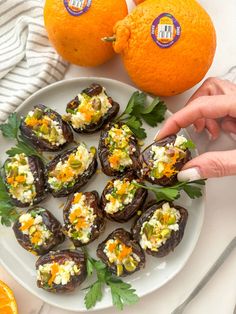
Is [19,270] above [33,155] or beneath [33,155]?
beneath

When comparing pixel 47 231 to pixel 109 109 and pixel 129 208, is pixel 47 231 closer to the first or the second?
pixel 129 208

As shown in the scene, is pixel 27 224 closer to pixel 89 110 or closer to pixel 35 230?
pixel 35 230

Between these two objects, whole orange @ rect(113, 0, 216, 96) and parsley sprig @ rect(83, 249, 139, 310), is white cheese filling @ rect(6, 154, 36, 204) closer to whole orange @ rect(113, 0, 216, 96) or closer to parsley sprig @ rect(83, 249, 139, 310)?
parsley sprig @ rect(83, 249, 139, 310)

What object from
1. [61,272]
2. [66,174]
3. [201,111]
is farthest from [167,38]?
[61,272]

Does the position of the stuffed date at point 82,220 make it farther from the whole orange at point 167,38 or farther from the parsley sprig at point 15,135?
the whole orange at point 167,38

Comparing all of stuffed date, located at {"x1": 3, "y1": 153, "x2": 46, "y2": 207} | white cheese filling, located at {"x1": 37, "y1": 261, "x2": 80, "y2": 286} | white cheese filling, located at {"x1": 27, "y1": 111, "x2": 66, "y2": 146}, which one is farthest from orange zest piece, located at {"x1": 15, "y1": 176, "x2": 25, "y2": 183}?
white cheese filling, located at {"x1": 37, "y1": 261, "x2": 80, "y2": 286}

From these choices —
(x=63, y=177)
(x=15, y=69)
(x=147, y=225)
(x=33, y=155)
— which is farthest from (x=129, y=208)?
(x=15, y=69)
